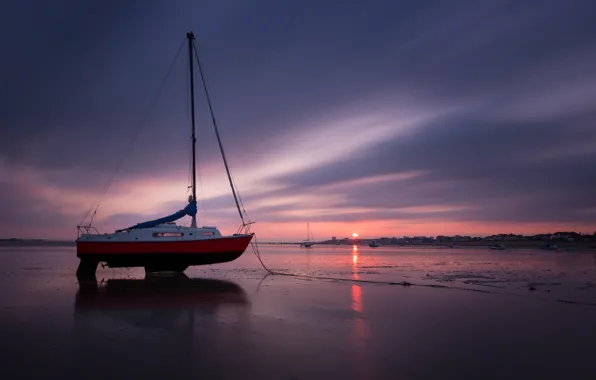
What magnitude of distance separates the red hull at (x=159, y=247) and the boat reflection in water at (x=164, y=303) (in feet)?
11.6

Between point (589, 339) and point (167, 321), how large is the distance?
35.4 feet

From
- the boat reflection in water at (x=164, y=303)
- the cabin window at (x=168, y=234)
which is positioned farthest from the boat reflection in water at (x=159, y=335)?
the cabin window at (x=168, y=234)

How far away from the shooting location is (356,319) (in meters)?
11.3

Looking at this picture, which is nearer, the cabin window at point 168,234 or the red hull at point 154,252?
the red hull at point 154,252

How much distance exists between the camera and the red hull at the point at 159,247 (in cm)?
2381

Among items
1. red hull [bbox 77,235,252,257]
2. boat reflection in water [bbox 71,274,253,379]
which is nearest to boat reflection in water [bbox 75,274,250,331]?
boat reflection in water [bbox 71,274,253,379]

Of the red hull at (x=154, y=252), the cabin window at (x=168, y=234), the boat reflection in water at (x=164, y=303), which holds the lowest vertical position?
the boat reflection in water at (x=164, y=303)

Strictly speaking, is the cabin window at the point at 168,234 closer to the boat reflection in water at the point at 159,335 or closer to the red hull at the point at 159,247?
the red hull at the point at 159,247

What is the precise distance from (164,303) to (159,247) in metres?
10.7

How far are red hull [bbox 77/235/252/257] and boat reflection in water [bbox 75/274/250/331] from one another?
3.54 meters

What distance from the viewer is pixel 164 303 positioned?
46.1ft

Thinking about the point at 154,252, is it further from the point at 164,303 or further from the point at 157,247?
the point at 164,303

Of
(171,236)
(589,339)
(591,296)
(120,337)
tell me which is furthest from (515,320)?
(171,236)

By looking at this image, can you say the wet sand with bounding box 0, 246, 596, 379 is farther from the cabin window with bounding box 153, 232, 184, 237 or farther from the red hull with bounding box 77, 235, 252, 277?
the cabin window with bounding box 153, 232, 184, 237
